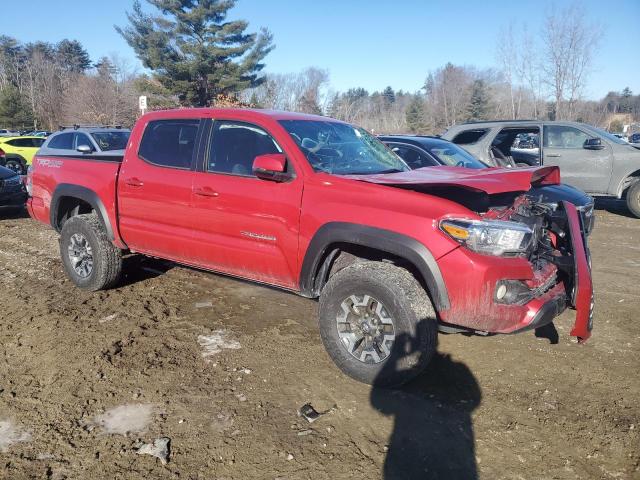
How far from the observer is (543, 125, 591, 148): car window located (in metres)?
10.2

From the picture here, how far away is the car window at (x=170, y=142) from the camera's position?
14.8 ft

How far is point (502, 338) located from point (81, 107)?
44957 millimetres

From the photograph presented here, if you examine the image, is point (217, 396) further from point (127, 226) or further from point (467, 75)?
point (467, 75)

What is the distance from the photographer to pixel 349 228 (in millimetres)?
3412

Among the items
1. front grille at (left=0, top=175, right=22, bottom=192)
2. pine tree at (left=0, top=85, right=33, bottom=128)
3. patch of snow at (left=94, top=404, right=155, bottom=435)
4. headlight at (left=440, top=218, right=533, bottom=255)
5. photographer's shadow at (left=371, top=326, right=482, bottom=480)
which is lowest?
photographer's shadow at (left=371, top=326, right=482, bottom=480)

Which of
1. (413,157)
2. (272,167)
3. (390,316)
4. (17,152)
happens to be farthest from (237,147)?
(17,152)

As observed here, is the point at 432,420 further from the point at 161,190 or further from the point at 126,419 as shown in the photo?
the point at 161,190

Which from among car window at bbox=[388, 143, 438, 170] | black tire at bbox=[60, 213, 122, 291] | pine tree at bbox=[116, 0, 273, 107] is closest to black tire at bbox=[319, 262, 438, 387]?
black tire at bbox=[60, 213, 122, 291]

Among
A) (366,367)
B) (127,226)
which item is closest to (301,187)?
(366,367)

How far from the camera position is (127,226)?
4.88 m

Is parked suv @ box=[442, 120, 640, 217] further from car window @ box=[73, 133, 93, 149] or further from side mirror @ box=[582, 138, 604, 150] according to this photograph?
car window @ box=[73, 133, 93, 149]

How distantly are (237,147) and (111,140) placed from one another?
8227 mm

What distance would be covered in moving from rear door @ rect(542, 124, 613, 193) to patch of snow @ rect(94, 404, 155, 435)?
936cm

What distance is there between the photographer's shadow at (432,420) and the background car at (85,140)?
30.8 ft
